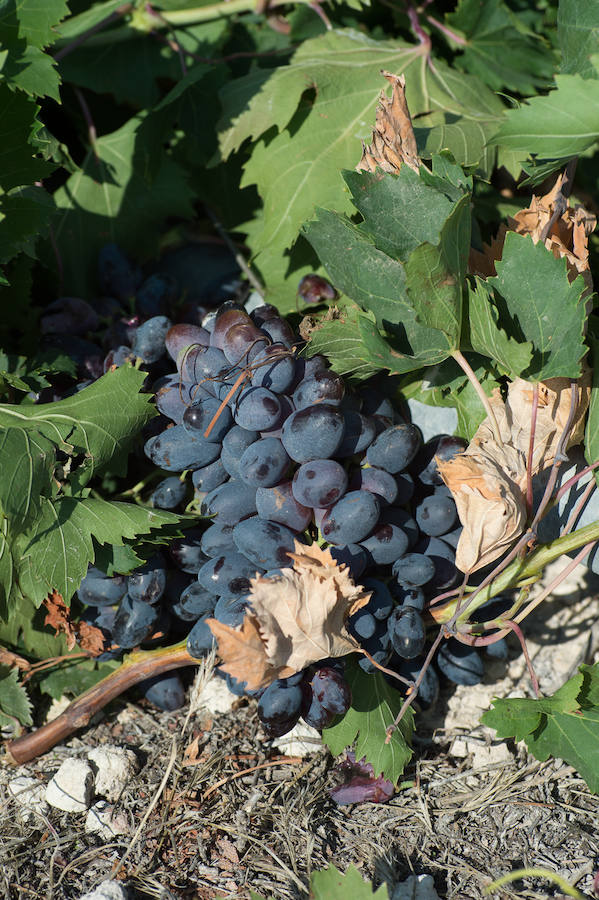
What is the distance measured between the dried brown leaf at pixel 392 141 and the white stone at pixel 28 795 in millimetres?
992

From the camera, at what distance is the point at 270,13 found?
157 centimetres

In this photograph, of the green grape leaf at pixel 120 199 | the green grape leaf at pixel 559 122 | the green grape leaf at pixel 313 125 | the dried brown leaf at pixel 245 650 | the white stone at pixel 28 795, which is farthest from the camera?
the green grape leaf at pixel 120 199

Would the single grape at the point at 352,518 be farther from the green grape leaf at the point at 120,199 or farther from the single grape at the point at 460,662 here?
the green grape leaf at the point at 120,199

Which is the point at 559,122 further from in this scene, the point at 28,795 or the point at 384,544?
the point at 28,795

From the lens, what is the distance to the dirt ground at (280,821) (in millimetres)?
932

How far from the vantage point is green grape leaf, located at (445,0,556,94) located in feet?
5.01

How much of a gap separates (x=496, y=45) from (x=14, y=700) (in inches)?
61.7

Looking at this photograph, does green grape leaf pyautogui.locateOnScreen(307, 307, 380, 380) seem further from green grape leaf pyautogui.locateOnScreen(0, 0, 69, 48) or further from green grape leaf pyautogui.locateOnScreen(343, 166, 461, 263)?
green grape leaf pyautogui.locateOnScreen(0, 0, 69, 48)

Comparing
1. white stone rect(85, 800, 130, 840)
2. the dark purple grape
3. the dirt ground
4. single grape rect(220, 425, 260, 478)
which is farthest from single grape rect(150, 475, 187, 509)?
white stone rect(85, 800, 130, 840)

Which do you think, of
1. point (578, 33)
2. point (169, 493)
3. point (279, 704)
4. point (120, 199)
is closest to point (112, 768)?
point (279, 704)

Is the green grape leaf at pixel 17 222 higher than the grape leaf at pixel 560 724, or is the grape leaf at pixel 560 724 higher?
the green grape leaf at pixel 17 222

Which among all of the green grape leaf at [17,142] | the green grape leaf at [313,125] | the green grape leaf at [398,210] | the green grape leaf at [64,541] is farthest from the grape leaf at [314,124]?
the green grape leaf at [64,541]

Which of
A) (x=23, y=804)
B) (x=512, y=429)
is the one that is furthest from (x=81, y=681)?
(x=512, y=429)

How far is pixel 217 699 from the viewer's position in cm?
119
